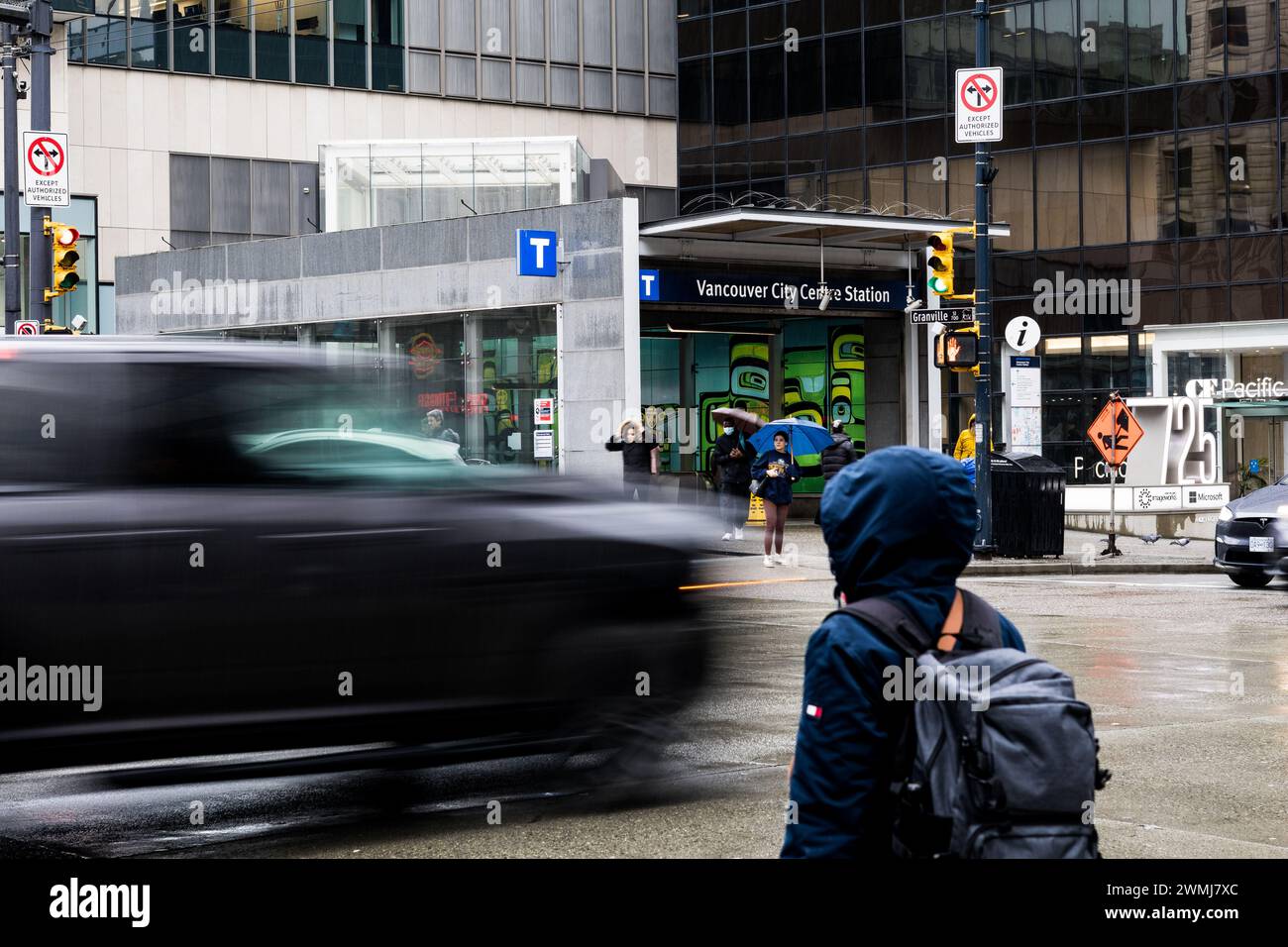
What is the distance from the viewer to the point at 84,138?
43844 millimetres

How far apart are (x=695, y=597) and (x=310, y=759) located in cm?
179

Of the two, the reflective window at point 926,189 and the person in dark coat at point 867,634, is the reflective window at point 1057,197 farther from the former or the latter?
the person in dark coat at point 867,634

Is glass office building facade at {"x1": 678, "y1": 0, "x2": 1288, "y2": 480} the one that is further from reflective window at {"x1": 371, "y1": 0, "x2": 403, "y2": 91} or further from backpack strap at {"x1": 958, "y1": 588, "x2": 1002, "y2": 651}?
backpack strap at {"x1": 958, "y1": 588, "x2": 1002, "y2": 651}

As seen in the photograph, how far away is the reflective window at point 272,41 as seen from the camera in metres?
46.3

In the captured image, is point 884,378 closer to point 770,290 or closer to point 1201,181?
point 770,290

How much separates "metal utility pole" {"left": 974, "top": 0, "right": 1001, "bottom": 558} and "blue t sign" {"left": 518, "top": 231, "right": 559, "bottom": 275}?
370 inches

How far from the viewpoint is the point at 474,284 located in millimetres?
30812

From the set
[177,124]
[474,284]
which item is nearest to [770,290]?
[474,284]

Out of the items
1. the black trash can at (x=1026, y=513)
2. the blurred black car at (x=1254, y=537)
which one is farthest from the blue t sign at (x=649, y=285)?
the blurred black car at (x=1254, y=537)

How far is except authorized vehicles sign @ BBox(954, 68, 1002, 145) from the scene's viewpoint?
21.6m

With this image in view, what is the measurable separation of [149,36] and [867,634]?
150 ft

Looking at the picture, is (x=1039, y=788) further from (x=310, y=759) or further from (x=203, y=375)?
(x=203, y=375)
